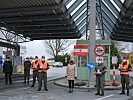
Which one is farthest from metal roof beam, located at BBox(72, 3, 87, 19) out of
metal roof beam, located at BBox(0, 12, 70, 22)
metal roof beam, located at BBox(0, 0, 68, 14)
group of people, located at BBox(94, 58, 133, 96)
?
group of people, located at BBox(94, 58, 133, 96)

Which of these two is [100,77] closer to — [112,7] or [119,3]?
[119,3]

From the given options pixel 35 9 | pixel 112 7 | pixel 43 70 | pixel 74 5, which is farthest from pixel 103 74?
pixel 112 7

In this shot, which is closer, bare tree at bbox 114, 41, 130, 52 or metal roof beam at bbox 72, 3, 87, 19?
metal roof beam at bbox 72, 3, 87, 19

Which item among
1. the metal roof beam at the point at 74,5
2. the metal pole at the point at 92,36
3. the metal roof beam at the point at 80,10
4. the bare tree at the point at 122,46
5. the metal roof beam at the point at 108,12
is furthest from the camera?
the bare tree at the point at 122,46

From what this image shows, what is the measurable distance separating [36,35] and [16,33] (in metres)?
3.06

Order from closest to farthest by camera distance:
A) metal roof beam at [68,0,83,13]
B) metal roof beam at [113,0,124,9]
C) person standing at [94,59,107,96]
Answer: person standing at [94,59,107,96], metal roof beam at [113,0,124,9], metal roof beam at [68,0,83,13]

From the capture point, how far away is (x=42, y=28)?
33.3 m

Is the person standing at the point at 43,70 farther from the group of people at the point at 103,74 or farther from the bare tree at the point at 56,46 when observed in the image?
the bare tree at the point at 56,46

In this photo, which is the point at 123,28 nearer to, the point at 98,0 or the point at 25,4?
Result: the point at 98,0

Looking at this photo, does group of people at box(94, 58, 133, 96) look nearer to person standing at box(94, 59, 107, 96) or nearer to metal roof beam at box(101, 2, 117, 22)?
person standing at box(94, 59, 107, 96)

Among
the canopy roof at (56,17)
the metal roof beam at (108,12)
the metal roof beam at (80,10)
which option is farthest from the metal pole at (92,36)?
the metal roof beam at (80,10)

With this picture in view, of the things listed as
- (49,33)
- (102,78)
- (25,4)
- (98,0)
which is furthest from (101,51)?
(49,33)

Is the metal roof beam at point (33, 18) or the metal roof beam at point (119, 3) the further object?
the metal roof beam at point (33, 18)

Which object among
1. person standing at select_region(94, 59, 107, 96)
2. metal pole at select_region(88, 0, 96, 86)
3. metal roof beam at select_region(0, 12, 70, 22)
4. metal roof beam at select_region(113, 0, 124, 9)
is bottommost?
person standing at select_region(94, 59, 107, 96)
